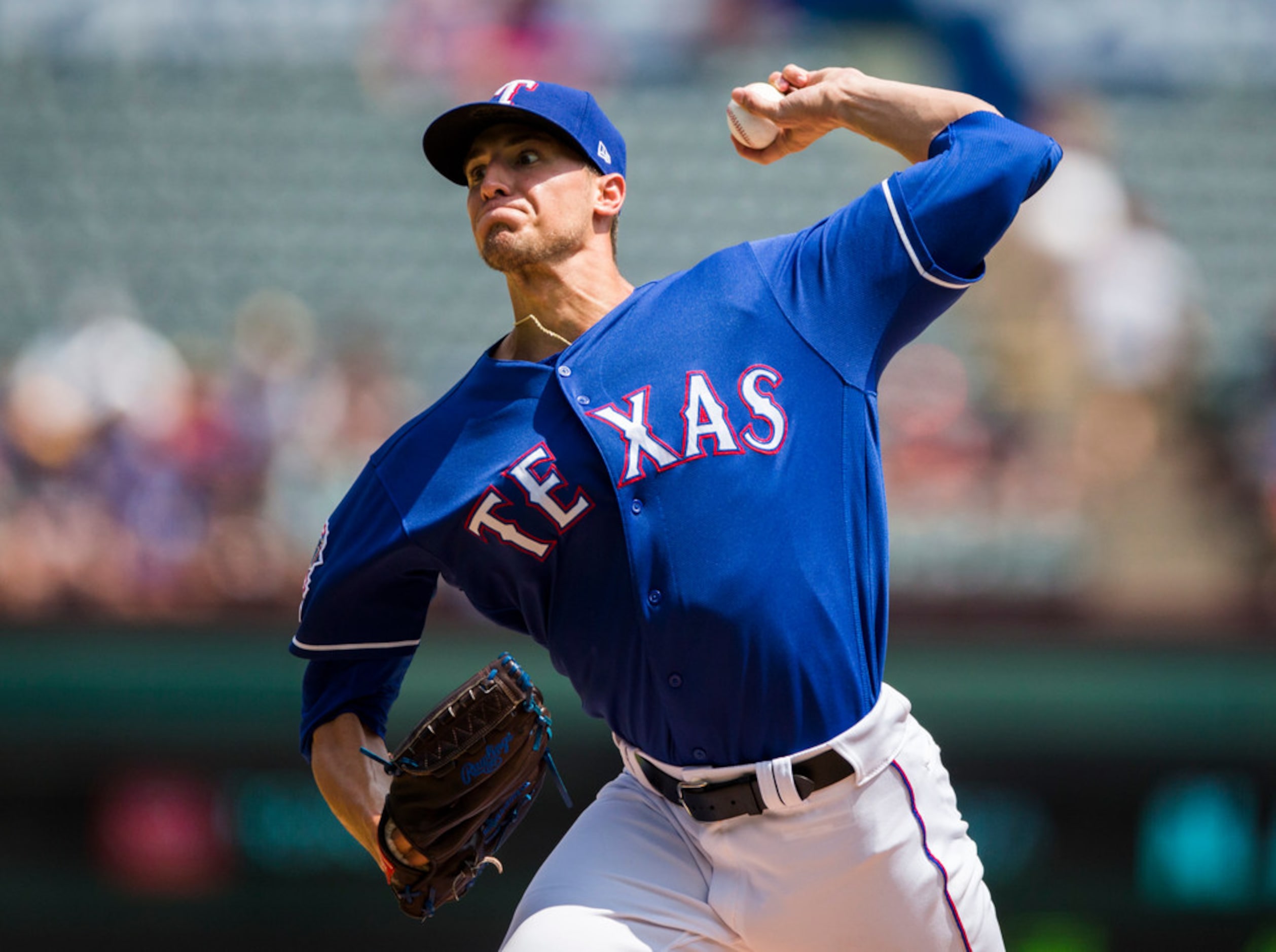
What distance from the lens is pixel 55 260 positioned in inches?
315

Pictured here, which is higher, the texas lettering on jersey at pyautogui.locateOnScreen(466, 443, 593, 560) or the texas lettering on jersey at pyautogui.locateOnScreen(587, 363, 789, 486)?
the texas lettering on jersey at pyautogui.locateOnScreen(587, 363, 789, 486)

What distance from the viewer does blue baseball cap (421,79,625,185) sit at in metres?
2.93

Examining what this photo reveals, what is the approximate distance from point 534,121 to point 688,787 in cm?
129

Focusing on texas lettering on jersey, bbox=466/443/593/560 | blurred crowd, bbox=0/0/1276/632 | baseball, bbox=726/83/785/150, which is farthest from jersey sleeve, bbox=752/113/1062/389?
blurred crowd, bbox=0/0/1276/632

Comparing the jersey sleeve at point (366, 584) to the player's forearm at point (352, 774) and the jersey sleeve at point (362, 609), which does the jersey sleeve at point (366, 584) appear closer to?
the jersey sleeve at point (362, 609)

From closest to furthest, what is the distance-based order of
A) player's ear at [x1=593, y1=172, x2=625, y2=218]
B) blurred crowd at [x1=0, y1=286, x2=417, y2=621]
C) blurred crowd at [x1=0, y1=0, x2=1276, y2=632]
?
player's ear at [x1=593, y1=172, x2=625, y2=218] < blurred crowd at [x1=0, y1=286, x2=417, y2=621] < blurred crowd at [x1=0, y1=0, x2=1276, y2=632]

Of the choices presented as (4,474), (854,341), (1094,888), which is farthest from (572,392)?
(4,474)

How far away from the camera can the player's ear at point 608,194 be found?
308cm

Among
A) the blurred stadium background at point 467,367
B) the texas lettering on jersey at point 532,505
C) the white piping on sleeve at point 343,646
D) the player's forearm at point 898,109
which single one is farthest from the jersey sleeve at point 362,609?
the blurred stadium background at point 467,367

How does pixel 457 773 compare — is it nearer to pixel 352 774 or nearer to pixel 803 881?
pixel 352 774

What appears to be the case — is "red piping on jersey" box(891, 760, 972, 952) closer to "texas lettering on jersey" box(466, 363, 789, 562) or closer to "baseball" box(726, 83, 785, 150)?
"texas lettering on jersey" box(466, 363, 789, 562)

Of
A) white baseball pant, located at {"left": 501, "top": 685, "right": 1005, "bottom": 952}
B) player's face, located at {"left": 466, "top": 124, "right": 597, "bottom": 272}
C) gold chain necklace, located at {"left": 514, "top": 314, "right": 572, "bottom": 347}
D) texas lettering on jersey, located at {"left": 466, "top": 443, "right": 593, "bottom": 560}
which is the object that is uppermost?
player's face, located at {"left": 466, "top": 124, "right": 597, "bottom": 272}

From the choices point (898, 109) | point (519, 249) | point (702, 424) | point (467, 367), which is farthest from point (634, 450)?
point (467, 367)

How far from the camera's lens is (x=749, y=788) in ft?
8.66
